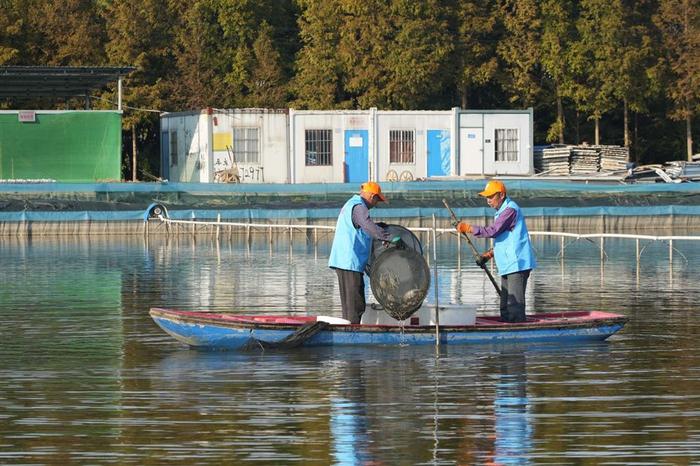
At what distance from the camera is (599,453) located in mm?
12430

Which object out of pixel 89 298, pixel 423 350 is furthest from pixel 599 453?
pixel 89 298

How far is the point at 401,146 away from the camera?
56156mm

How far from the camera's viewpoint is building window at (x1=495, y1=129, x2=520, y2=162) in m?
56.3

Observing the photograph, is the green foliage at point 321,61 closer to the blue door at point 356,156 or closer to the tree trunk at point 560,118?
the blue door at point 356,156

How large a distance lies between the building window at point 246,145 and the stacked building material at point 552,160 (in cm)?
1031

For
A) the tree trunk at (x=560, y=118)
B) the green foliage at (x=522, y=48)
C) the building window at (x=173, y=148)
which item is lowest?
the building window at (x=173, y=148)

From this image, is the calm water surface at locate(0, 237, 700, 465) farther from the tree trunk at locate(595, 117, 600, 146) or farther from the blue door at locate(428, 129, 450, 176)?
the tree trunk at locate(595, 117, 600, 146)

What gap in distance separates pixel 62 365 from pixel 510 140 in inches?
1575

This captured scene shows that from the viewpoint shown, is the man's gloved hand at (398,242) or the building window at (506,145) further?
the building window at (506,145)

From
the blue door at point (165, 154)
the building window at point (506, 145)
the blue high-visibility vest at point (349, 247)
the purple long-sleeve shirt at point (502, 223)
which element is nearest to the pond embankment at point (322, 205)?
the building window at point (506, 145)

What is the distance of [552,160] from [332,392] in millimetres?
41967

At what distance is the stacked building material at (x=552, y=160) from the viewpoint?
55781mm

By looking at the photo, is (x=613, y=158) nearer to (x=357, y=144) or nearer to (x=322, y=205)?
(x=357, y=144)

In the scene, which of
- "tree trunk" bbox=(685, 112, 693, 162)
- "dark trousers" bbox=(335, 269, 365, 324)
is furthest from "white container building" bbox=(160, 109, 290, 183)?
"dark trousers" bbox=(335, 269, 365, 324)
